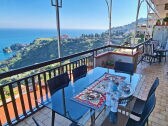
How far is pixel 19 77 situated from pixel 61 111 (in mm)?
1152

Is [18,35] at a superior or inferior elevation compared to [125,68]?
superior

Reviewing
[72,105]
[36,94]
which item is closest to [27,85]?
[36,94]

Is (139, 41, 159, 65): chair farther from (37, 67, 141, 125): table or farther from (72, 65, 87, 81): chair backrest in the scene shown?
(37, 67, 141, 125): table

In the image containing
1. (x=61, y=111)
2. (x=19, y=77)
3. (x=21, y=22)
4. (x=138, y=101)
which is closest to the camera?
(x=61, y=111)

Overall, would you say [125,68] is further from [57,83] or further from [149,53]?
[149,53]

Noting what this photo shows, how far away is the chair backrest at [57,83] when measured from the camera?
1853 mm

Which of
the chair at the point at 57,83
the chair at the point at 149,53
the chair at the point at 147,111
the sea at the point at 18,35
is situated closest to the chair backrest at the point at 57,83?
the chair at the point at 57,83

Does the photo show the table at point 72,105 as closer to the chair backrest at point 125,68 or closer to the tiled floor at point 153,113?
the chair backrest at point 125,68

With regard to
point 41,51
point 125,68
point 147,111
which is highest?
point 41,51

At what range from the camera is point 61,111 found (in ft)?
4.78

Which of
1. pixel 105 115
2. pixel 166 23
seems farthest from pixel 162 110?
pixel 166 23

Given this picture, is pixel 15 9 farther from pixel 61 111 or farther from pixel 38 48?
pixel 61 111

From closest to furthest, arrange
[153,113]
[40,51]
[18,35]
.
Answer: [153,113]
[18,35]
[40,51]

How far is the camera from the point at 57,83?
200 cm
